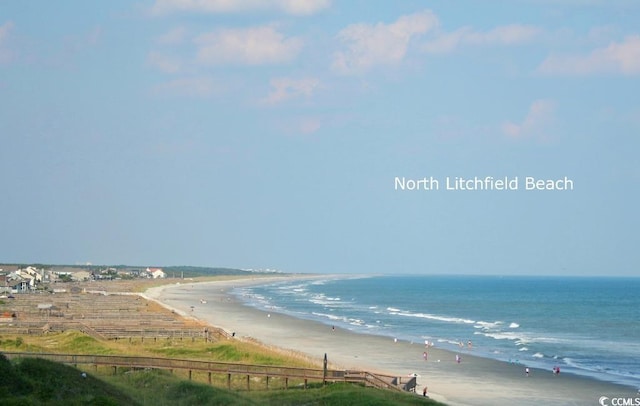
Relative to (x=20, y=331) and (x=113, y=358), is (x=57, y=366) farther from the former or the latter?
(x=20, y=331)

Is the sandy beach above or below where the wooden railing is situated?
below

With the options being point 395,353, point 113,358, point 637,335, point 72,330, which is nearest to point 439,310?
point 637,335

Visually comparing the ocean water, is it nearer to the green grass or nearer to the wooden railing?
the wooden railing

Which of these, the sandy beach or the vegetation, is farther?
the sandy beach

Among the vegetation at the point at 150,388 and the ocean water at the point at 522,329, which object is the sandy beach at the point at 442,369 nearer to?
the ocean water at the point at 522,329

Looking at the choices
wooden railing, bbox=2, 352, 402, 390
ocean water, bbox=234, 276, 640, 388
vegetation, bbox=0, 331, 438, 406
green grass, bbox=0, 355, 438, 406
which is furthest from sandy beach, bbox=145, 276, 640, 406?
green grass, bbox=0, 355, 438, 406

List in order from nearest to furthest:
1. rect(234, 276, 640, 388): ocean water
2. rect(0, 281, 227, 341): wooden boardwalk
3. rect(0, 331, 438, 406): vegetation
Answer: rect(0, 331, 438, 406): vegetation
rect(0, 281, 227, 341): wooden boardwalk
rect(234, 276, 640, 388): ocean water

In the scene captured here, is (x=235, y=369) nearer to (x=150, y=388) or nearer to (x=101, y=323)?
(x=150, y=388)
